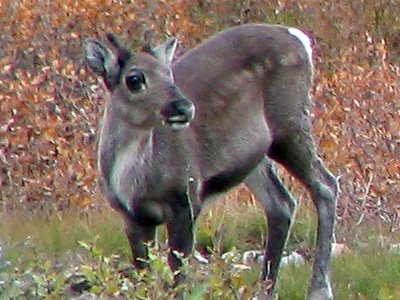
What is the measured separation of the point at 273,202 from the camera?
9.69 metres

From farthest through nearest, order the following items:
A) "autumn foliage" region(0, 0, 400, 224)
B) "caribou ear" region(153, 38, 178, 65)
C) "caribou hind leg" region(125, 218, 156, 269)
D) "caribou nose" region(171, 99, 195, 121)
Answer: "autumn foliage" region(0, 0, 400, 224)
"caribou ear" region(153, 38, 178, 65)
"caribou hind leg" region(125, 218, 156, 269)
"caribou nose" region(171, 99, 195, 121)

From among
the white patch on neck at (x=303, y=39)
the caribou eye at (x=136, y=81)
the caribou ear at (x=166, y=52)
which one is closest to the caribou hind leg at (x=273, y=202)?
the white patch on neck at (x=303, y=39)

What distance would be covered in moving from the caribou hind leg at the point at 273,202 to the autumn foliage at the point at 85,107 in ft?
5.18

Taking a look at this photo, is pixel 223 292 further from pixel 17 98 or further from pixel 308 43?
pixel 17 98

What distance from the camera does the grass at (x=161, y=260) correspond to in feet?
21.2

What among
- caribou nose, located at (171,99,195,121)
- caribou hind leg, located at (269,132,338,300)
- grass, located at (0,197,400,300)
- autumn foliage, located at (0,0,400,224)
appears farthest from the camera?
autumn foliage, located at (0,0,400,224)

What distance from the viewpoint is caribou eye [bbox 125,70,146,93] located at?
8680 millimetres

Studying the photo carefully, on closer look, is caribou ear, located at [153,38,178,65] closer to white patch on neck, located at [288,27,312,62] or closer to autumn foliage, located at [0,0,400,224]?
white patch on neck, located at [288,27,312,62]

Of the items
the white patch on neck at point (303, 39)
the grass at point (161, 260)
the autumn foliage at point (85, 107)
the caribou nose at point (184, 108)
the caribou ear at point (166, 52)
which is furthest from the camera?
the autumn foliage at point (85, 107)

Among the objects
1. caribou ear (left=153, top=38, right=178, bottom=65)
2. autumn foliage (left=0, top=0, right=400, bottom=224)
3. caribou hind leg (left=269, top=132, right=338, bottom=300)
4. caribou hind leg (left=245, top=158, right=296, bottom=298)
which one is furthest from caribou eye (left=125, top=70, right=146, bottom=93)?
autumn foliage (left=0, top=0, right=400, bottom=224)

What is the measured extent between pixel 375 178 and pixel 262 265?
11.6 feet

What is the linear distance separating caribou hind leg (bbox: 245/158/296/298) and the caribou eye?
124 cm

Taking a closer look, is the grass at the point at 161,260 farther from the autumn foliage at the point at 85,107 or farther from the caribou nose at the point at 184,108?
the autumn foliage at the point at 85,107

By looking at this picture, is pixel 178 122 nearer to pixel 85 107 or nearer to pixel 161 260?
pixel 161 260
